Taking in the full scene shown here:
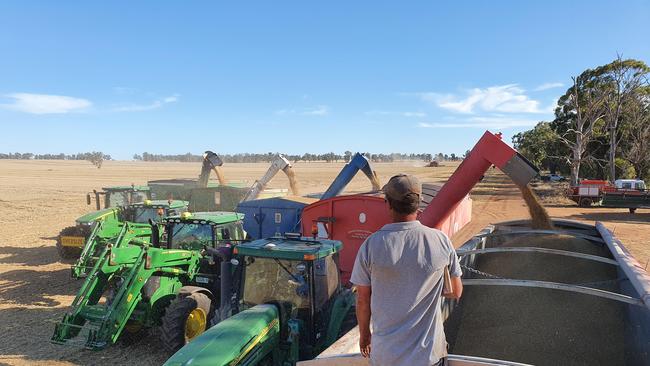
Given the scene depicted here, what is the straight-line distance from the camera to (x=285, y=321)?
14.5 ft

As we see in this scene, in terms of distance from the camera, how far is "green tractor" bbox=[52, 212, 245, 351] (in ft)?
20.2

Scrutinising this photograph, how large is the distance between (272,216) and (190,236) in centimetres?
392

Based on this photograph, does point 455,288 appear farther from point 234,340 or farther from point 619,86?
point 619,86

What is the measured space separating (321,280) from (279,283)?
42 cm

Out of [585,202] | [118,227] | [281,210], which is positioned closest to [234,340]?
[281,210]

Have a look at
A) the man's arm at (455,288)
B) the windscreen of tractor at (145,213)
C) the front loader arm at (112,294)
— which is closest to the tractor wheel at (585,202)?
the windscreen of tractor at (145,213)

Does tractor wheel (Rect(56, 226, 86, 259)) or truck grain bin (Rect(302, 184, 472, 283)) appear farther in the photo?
tractor wheel (Rect(56, 226, 86, 259))

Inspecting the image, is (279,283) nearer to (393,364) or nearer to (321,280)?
(321,280)

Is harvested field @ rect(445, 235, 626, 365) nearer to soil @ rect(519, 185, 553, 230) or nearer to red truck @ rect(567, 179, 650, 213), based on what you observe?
soil @ rect(519, 185, 553, 230)

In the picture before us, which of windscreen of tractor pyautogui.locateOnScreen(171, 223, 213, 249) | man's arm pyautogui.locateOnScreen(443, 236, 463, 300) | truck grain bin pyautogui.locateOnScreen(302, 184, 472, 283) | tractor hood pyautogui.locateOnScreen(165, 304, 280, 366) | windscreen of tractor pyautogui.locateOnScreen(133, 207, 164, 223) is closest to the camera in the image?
man's arm pyautogui.locateOnScreen(443, 236, 463, 300)

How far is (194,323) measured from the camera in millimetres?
6512

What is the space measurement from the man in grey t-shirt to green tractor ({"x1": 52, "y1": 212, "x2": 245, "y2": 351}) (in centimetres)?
342

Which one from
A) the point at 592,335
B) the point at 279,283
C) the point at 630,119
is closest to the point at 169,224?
the point at 279,283

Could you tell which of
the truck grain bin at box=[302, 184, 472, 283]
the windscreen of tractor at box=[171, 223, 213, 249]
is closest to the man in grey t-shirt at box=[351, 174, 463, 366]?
the windscreen of tractor at box=[171, 223, 213, 249]
